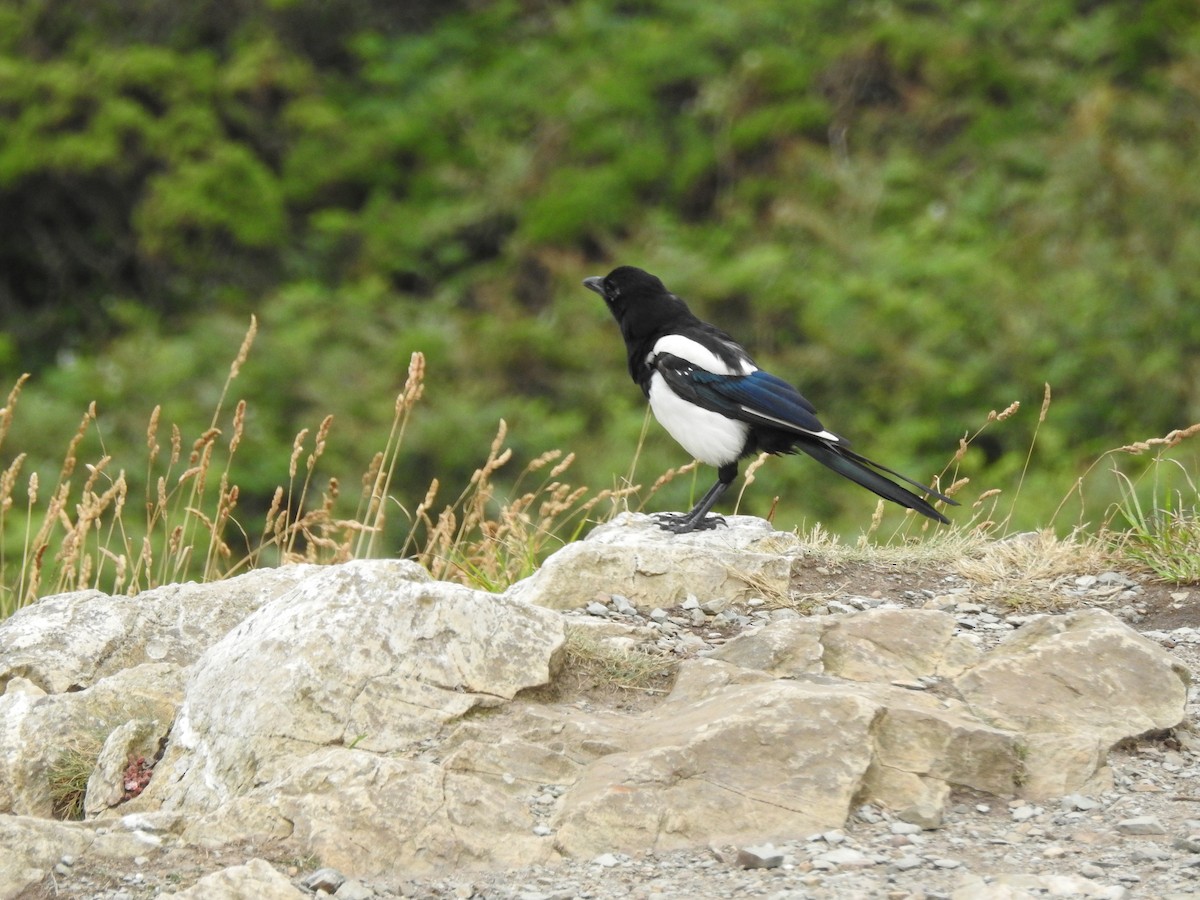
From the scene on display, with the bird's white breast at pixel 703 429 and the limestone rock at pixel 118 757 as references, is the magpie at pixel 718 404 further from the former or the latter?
the limestone rock at pixel 118 757

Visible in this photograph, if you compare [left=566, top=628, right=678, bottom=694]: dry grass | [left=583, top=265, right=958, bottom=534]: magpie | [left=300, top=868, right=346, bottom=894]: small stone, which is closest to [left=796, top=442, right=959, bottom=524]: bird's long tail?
[left=583, top=265, right=958, bottom=534]: magpie

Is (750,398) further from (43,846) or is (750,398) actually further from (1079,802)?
(43,846)

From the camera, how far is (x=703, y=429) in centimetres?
539

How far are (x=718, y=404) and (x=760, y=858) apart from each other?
8.50 ft

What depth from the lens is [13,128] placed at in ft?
46.8

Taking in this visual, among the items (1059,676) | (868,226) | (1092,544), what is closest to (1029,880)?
(1059,676)

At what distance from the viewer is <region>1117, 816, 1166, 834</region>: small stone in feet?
9.82

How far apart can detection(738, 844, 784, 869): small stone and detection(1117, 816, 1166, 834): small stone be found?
2.20 feet

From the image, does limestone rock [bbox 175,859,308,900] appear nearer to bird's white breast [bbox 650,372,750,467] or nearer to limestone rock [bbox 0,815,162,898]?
limestone rock [bbox 0,815,162,898]

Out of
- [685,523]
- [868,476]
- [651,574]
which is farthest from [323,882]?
[868,476]

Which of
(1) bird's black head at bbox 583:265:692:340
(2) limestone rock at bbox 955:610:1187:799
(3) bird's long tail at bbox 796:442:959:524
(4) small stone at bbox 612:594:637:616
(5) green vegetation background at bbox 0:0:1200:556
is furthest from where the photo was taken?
(5) green vegetation background at bbox 0:0:1200:556

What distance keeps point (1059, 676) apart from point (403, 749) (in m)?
1.45

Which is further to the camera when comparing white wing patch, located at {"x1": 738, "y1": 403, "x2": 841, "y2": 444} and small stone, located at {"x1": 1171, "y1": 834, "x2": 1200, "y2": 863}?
white wing patch, located at {"x1": 738, "y1": 403, "x2": 841, "y2": 444}

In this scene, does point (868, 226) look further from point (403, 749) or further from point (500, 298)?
point (403, 749)
